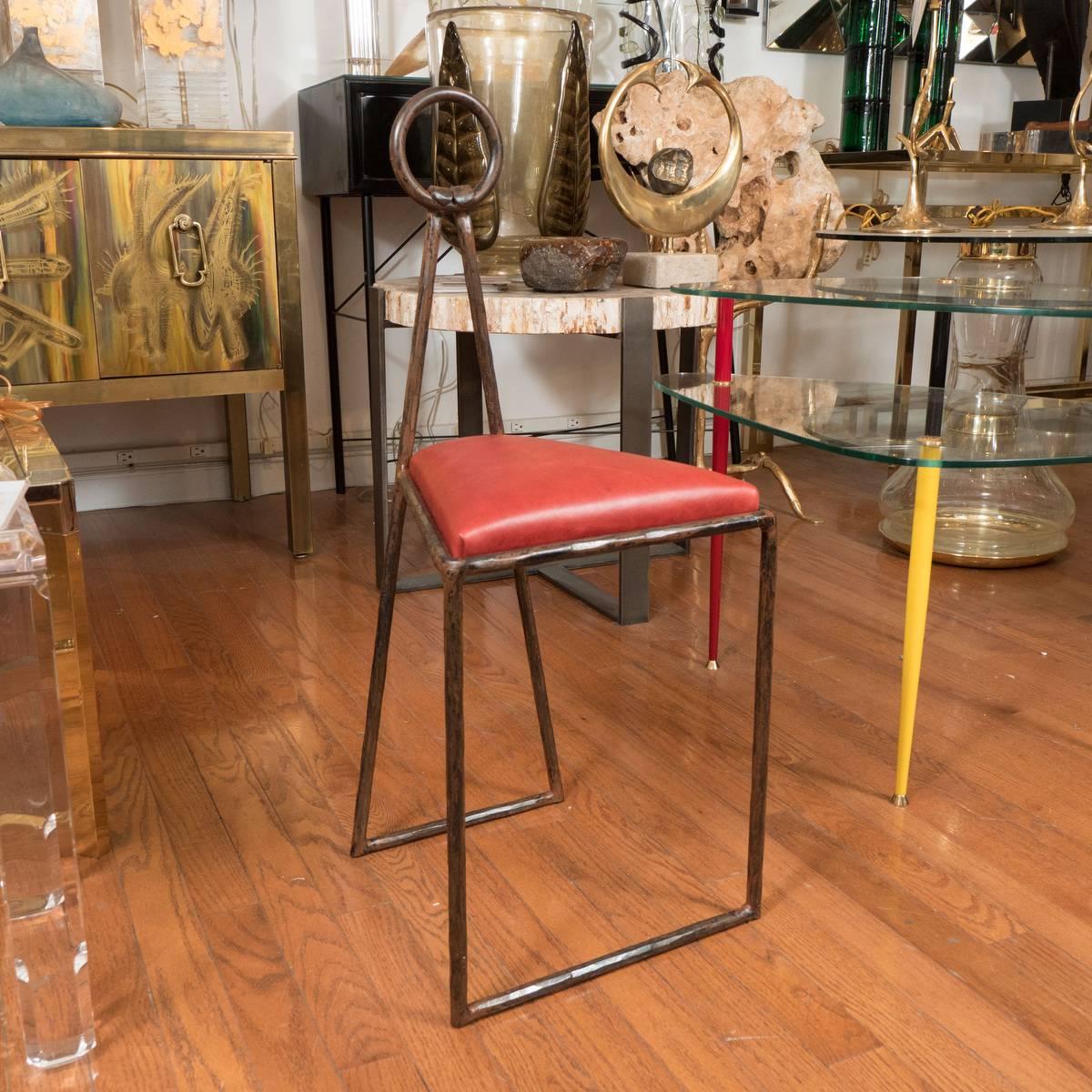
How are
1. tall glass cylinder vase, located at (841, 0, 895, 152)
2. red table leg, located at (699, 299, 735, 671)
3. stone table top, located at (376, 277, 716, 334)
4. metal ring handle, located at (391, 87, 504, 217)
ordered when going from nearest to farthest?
metal ring handle, located at (391, 87, 504, 217), red table leg, located at (699, 299, 735, 671), stone table top, located at (376, 277, 716, 334), tall glass cylinder vase, located at (841, 0, 895, 152)

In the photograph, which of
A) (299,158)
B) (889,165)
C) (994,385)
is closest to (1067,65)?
(889,165)

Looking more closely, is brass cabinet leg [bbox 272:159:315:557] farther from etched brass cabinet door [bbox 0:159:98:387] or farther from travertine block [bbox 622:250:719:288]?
travertine block [bbox 622:250:719:288]

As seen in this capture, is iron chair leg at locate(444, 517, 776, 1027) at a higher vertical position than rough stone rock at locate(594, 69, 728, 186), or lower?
lower

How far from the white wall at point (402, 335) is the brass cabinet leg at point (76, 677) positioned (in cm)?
158

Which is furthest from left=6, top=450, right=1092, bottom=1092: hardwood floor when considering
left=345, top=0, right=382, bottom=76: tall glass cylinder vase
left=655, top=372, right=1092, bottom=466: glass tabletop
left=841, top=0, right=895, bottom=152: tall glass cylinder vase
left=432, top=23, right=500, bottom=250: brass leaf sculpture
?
left=841, top=0, right=895, bottom=152: tall glass cylinder vase

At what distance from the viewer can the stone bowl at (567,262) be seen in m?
1.87

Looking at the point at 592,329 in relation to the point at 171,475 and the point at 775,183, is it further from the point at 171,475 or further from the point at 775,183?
the point at 171,475

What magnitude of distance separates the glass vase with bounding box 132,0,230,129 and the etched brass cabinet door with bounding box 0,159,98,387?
1.05ft

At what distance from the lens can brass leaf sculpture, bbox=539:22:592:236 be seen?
2.09m

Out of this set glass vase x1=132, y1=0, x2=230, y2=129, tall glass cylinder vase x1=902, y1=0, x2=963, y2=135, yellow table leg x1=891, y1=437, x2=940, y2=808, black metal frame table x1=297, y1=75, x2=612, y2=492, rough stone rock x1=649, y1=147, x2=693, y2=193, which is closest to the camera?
yellow table leg x1=891, y1=437, x2=940, y2=808

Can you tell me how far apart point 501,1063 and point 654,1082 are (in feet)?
0.42

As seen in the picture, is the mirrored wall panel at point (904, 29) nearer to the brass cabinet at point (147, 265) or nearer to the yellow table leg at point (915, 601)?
the brass cabinet at point (147, 265)

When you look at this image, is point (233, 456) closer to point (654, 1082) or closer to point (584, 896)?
point (584, 896)

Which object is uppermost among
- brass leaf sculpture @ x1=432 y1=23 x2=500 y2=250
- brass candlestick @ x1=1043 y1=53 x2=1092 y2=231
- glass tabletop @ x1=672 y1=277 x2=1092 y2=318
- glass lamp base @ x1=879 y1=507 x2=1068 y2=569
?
brass leaf sculpture @ x1=432 y1=23 x2=500 y2=250
